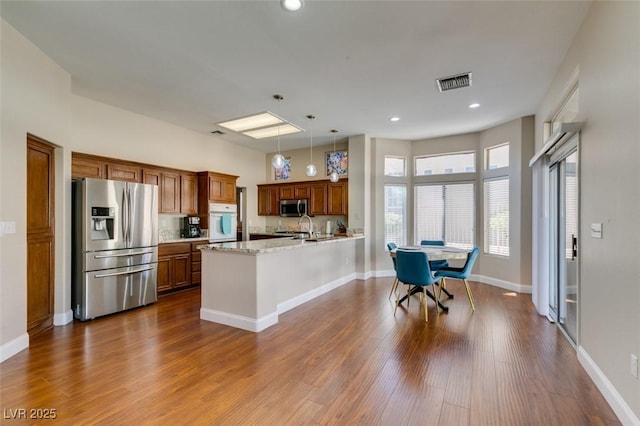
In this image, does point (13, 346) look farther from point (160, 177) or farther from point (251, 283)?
point (160, 177)

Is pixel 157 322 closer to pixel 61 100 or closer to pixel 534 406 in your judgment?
pixel 61 100

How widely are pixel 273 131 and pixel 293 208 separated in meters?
2.03

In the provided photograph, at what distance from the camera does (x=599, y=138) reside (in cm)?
229

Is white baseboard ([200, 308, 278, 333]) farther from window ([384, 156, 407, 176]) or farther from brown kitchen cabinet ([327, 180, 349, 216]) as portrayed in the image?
window ([384, 156, 407, 176])

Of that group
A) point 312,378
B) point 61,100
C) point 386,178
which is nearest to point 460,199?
point 386,178

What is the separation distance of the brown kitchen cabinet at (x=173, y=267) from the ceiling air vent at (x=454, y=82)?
15.9ft

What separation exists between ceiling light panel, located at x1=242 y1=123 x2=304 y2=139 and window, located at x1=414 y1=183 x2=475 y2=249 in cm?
308

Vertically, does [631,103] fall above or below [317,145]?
below

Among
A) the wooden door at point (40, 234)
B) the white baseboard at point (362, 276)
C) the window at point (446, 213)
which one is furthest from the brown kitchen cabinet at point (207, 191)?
the window at point (446, 213)

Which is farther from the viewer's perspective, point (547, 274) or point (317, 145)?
point (317, 145)

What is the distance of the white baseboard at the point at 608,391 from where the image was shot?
5.98 ft

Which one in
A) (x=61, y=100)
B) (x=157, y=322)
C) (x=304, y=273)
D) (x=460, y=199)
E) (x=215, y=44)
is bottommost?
(x=157, y=322)

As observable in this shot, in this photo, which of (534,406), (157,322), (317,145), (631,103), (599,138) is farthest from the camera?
(317,145)

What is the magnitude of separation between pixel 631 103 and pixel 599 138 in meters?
0.50
